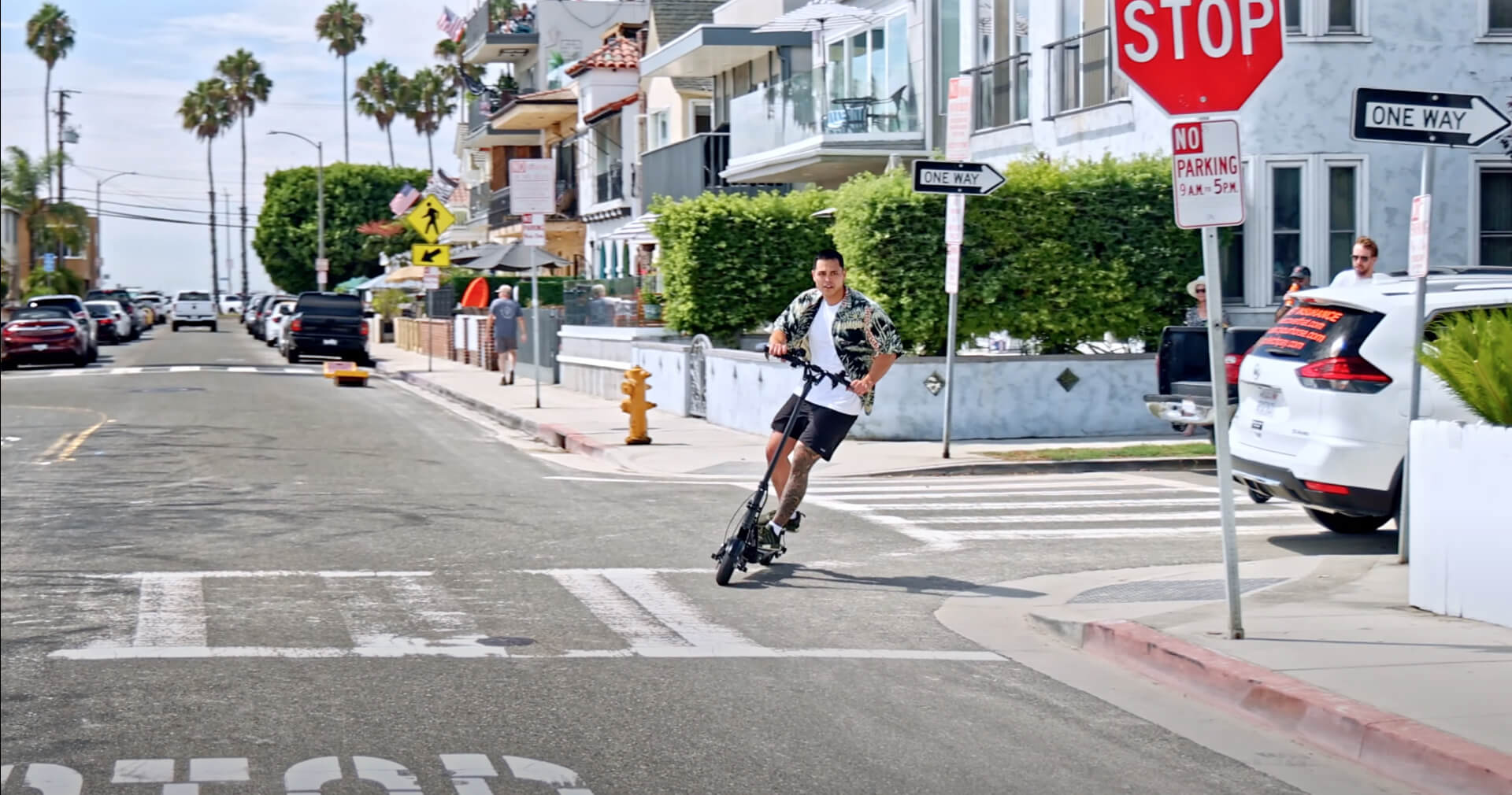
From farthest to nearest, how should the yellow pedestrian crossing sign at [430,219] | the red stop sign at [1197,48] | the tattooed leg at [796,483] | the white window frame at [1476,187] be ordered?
the yellow pedestrian crossing sign at [430,219]
the white window frame at [1476,187]
the tattooed leg at [796,483]
the red stop sign at [1197,48]

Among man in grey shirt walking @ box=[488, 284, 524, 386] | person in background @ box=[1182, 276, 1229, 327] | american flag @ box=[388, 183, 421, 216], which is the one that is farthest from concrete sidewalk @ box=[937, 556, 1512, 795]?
american flag @ box=[388, 183, 421, 216]

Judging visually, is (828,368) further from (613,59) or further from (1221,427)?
(613,59)

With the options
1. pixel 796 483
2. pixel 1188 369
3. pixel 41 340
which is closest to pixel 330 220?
pixel 41 340

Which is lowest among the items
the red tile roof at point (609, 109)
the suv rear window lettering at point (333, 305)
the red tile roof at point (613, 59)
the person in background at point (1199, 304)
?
the person in background at point (1199, 304)

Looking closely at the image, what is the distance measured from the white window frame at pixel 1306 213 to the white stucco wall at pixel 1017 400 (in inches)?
113

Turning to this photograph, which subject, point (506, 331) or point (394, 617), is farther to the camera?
point (506, 331)

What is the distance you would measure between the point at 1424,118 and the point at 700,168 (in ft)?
98.9

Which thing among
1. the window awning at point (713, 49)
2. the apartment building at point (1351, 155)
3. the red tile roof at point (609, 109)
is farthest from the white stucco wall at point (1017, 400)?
the red tile roof at point (609, 109)

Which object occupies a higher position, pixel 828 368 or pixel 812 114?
pixel 812 114

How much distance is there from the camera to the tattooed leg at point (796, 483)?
10656mm

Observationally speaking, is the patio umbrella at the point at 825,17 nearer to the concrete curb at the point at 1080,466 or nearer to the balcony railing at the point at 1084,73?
the balcony railing at the point at 1084,73

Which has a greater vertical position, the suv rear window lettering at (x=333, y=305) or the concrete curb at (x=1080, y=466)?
the suv rear window lettering at (x=333, y=305)

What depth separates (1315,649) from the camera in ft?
26.1

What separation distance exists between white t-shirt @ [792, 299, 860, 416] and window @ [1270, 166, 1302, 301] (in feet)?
42.4
